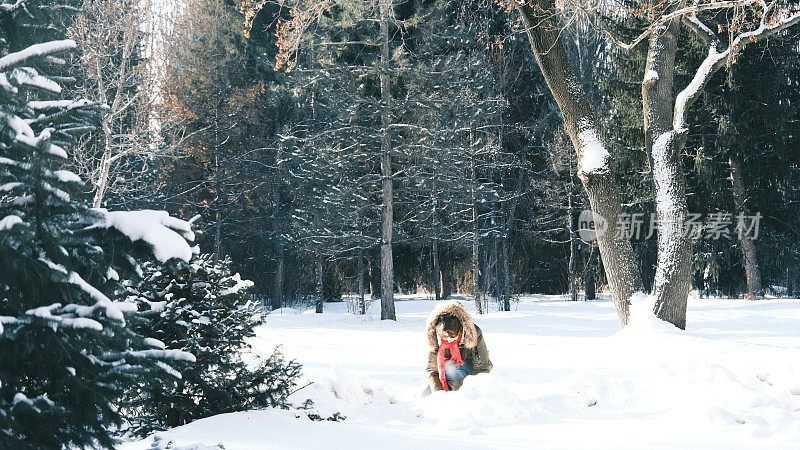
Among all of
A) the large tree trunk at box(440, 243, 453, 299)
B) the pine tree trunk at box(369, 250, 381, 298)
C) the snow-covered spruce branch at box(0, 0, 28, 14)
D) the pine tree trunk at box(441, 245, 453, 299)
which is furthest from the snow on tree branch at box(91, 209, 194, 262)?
the pine tree trunk at box(441, 245, 453, 299)

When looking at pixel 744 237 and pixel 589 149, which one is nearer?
pixel 589 149

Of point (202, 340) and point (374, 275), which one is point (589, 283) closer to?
point (374, 275)

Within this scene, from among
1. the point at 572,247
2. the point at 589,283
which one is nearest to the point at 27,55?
the point at 572,247

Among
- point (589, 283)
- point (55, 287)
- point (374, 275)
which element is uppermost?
point (374, 275)

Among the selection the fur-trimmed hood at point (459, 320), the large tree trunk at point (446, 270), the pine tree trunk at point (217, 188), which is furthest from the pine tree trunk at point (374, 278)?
the fur-trimmed hood at point (459, 320)

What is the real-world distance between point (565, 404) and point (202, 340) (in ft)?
12.7

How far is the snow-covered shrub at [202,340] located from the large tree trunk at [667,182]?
6972 millimetres

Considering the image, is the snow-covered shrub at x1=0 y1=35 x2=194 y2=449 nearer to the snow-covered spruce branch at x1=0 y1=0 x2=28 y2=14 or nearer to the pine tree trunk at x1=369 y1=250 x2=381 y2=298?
the snow-covered spruce branch at x1=0 y1=0 x2=28 y2=14

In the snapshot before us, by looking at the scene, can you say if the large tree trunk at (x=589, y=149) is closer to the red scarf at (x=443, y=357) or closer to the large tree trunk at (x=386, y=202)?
the red scarf at (x=443, y=357)

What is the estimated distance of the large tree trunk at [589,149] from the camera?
471 inches

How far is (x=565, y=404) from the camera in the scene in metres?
8.25

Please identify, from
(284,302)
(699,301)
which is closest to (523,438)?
(699,301)

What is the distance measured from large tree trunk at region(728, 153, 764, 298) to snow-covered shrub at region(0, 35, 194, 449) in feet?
89.5

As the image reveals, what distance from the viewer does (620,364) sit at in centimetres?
998
